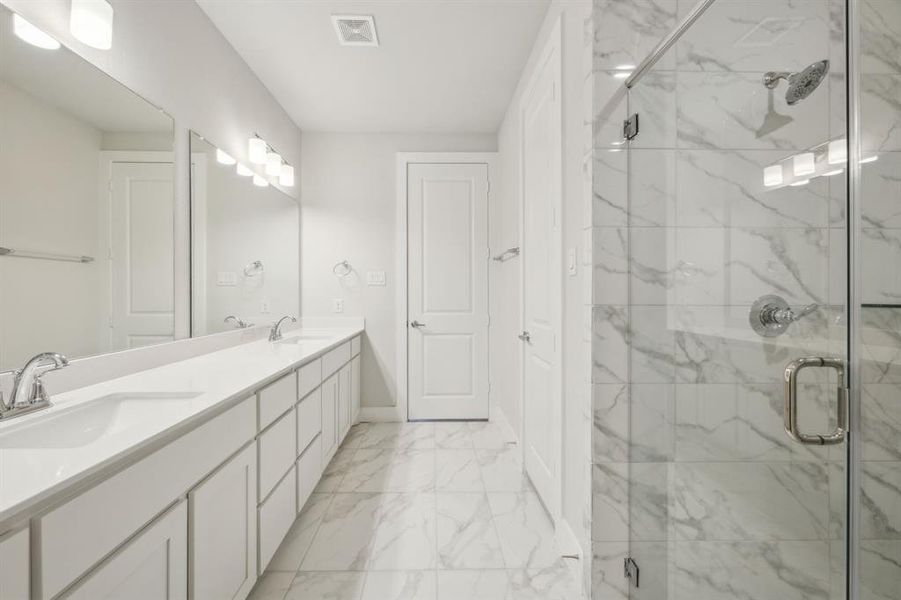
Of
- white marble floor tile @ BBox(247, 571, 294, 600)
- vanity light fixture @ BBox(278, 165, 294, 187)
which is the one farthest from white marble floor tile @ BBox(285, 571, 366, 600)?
vanity light fixture @ BBox(278, 165, 294, 187)

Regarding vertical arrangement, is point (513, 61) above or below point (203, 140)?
above

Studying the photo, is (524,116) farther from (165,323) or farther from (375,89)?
(165,323)

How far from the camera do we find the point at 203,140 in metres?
2.14

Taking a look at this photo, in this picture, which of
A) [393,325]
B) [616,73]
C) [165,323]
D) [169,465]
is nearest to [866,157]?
[616,73]

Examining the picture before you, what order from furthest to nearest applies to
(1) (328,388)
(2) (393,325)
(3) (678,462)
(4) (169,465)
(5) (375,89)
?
1. (2) (393,325)
2. (5) (375,89)
3. (1) (328,388)
4. (3) (678,462)
5. (4) (169,465)

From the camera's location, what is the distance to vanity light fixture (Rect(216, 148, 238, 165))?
7.55ft

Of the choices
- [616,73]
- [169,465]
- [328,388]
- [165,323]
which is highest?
[616,73]

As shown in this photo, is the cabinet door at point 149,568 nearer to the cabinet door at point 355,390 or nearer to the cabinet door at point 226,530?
the cabinet door at point 226,530

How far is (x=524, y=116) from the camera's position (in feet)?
8.67

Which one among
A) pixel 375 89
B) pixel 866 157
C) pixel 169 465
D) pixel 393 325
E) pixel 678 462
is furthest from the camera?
pixel 393 325

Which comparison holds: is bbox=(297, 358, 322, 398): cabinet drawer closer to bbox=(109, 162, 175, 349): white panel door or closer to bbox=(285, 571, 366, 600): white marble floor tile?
bbox=(109, 162, 175, 349): white panel door

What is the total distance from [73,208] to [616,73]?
187 cm

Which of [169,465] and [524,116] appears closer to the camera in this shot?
[169,465]

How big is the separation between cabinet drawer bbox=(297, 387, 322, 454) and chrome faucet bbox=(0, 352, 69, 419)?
3.23 ft
